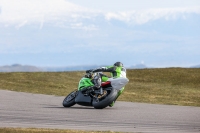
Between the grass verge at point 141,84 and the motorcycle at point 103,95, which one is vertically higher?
the motorcycle at point 103,95

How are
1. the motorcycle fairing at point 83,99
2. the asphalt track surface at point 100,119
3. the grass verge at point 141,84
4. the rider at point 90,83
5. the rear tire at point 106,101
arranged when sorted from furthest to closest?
1. the grass verge at point 141,84
2. the motorcycle fairing at point 83,99
3. the rider at point 90,83
4. the rear tire at point 106,101
5. the asphalt track surface at point 100,119

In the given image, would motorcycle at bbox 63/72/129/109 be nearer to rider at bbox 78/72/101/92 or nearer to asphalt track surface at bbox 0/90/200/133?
rider at bbox 78/72/101/92

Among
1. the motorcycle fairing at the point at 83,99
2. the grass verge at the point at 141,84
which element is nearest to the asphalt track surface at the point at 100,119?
the motorcycle fairing at the point at 83,99

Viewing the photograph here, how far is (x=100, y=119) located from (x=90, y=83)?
4.88 metres

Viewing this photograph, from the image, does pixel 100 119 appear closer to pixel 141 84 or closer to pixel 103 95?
pixel 103 95

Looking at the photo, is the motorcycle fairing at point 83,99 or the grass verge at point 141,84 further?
the grass verge at point 141,84

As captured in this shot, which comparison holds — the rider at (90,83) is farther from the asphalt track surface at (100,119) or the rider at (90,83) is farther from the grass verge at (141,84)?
the grass verge at (141,84)

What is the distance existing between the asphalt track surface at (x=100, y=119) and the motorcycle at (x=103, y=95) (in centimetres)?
29

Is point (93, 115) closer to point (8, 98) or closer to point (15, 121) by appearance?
point (15, 121)

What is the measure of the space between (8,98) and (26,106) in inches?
187

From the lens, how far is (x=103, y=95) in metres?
24.0

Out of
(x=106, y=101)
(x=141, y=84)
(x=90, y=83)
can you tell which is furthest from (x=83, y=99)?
(x=141, y=84)

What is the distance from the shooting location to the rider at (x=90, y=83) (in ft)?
78.4

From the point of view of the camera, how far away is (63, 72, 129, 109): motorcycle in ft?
78.2
